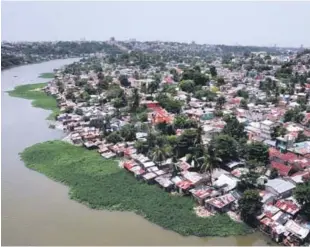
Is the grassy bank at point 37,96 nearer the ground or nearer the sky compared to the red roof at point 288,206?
nearer the ground

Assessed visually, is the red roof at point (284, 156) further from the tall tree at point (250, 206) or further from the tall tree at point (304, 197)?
the tall tree at point (250, 206)

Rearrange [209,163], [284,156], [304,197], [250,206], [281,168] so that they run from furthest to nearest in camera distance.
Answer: [284,156]
[281,168]
[209,163]
[250,206]
[304,197]

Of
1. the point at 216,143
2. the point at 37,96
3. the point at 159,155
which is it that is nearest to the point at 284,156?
the point at 216,143

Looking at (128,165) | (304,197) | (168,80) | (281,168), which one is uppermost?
(304,197)

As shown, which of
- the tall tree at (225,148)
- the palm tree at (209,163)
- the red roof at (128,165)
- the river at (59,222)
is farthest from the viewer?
the red roof at (128,165)

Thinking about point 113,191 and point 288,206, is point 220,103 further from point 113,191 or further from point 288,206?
point 288,206

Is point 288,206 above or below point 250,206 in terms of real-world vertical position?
below

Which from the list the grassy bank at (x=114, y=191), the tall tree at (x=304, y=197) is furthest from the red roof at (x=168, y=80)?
the tall tree at (x=304, y=197)

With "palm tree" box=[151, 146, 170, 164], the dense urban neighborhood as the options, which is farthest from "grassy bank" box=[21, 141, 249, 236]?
"palm tree" box=[151, 146, 170, 164]
